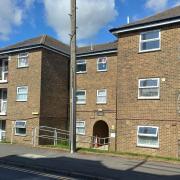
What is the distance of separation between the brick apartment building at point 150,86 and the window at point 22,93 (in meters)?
8.16

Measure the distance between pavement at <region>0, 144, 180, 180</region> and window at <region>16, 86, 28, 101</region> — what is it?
327 inches

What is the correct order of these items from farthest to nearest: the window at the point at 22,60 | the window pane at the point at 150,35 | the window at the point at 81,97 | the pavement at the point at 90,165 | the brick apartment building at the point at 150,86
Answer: the window at the point at 81,97, the window at the point at 22,60, the window pane at the point at 150,35, the brick apartment building at the point at 150,86, the pavement at the point at 90,165

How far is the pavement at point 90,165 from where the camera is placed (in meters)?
12.2

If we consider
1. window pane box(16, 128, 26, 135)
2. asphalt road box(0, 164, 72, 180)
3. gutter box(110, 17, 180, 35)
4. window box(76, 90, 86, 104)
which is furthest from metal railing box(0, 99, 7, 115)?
asphalt road box(0, 164, 72, 180)

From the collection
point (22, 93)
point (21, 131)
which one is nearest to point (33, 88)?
point (22, 93)

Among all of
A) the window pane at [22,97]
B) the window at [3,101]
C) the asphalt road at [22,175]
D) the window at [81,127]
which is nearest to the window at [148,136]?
the asphalt road at [22,175]

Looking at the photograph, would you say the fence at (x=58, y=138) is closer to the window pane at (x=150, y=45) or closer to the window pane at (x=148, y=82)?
the window pane at (x=148, y=82)

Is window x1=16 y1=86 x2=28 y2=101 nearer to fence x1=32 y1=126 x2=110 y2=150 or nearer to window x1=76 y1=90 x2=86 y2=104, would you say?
fence x1=32 y1=126 x2=110 y2=150

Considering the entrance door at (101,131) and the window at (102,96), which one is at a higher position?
the window at (102,96)

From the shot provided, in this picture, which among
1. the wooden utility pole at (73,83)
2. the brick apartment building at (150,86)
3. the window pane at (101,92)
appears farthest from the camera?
the window pane at (101,92)

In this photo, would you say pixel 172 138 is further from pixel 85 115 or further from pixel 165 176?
pixel 85 115

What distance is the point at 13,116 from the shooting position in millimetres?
26344

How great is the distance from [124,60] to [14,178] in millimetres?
10938

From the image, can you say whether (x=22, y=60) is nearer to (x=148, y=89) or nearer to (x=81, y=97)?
(x=81, y=97)
